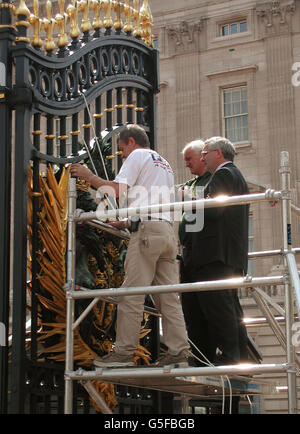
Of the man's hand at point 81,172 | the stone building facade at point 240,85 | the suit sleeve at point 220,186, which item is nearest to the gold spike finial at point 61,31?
the man's hand at point 81,172

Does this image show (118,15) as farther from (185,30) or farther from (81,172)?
(185,30)

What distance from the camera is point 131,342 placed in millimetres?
6430

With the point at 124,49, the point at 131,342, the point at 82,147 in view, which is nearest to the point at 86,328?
the point at 131,342

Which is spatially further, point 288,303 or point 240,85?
point 240,85

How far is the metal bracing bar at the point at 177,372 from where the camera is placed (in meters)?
5.43

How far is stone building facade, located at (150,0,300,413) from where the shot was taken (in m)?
29.5

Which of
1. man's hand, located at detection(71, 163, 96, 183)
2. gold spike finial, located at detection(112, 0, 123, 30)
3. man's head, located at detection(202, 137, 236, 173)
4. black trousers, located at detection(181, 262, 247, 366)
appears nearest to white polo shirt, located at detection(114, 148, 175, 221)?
man's hand, located at detection(71, 163, 96, 183)

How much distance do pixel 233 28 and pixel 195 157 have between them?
24662 millimetres

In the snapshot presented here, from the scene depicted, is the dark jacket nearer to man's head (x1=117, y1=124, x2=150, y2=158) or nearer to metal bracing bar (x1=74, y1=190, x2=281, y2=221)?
man's head (x1=117, y1=124, x2=150, y2=158)

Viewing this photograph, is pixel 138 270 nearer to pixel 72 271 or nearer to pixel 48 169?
pixel 72 271

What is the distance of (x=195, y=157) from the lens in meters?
7.89

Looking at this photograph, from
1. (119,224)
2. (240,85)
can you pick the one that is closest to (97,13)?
(119,224)

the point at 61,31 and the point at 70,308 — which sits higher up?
the point at 61,31

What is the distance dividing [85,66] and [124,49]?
100cm
